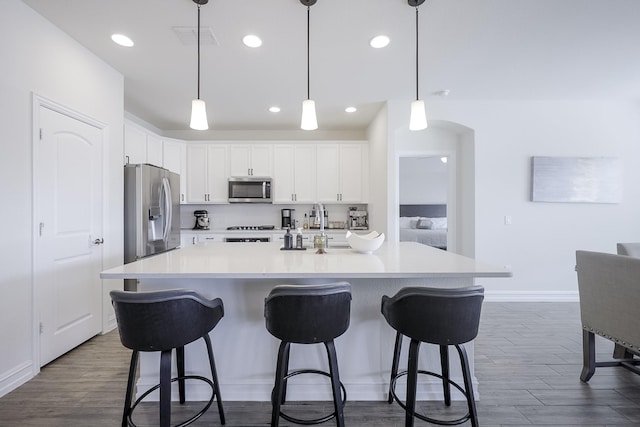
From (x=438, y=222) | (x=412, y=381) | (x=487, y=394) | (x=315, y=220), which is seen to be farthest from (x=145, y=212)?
(x=438, y=222)

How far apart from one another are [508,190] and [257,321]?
12.0 feet

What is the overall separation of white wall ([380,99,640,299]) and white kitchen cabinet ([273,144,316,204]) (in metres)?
1.95

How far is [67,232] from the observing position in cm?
246

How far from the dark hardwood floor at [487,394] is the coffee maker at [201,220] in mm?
2435

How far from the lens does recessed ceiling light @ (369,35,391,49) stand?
2457 millimetres

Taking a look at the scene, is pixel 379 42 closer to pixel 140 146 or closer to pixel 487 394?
pixel 487 394

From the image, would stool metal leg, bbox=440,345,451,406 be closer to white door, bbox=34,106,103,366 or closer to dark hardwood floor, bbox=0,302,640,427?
dark hardwood floor, bbox=0,302,640,427

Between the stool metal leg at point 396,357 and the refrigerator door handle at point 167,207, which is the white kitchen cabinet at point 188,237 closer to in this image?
the refrigerator door handle at point 167,207

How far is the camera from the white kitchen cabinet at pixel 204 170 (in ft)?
15.9

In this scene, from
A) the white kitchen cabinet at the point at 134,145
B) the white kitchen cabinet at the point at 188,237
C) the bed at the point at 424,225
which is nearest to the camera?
the white kitchen cabinet at the point at 134,145

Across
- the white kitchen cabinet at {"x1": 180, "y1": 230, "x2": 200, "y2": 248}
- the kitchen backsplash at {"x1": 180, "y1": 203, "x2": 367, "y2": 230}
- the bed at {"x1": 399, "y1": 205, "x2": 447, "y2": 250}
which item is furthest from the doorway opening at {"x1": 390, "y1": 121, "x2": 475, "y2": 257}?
the white kitchen cabinet at {"x1": 180, "y1": 230, "x2": 200, "y2": 248}

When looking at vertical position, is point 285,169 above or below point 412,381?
above

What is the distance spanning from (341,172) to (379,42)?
2485 millimetres

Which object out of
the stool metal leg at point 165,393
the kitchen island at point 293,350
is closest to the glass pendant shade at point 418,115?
the kitchen island at point 293,350
